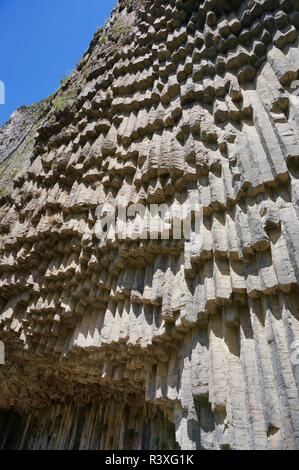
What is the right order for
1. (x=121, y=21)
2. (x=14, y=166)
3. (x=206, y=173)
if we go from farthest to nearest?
(x=14, y=166), (x=121, y=21), (x=206, y=173)

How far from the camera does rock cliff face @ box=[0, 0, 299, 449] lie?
2.78 m

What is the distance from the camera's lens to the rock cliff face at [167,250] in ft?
9.12

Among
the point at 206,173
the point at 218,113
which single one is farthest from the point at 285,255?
the point at 218,113

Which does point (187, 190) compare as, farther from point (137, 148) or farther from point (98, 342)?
point (98, 342)

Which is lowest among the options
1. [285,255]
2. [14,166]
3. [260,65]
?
[285,255]

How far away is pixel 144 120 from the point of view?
4926 millimetres

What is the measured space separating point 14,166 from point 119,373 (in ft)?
21.1

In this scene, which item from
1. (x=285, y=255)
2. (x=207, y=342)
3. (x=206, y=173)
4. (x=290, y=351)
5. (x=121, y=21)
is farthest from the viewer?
(x=121, y=21)

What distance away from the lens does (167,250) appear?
12.8 feet

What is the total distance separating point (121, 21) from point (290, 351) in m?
6.67

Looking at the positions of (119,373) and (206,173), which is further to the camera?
(119,373)

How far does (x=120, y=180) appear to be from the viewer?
491 centimetres

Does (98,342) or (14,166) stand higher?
(14,166)

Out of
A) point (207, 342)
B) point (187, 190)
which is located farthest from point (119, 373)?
point (187, 190)
